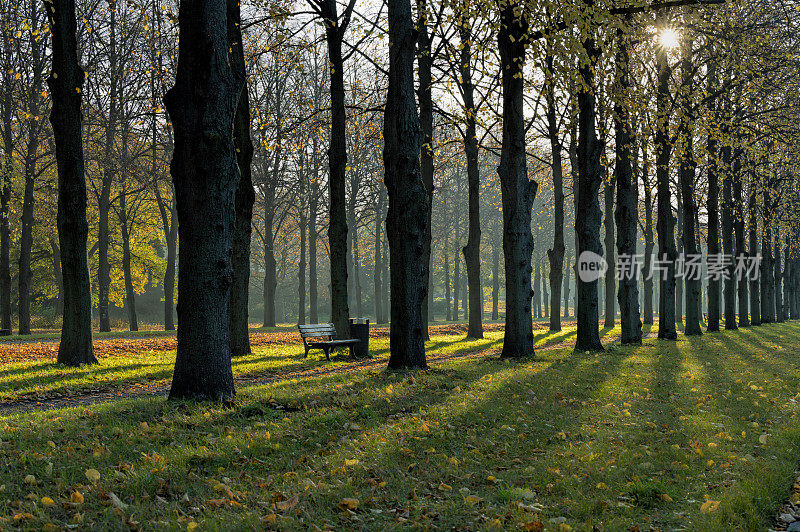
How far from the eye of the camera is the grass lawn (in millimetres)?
4145

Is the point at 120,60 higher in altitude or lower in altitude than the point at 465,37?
higher

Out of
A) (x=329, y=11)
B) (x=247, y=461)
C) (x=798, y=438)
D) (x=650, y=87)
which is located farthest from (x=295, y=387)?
(x=650, y=87)

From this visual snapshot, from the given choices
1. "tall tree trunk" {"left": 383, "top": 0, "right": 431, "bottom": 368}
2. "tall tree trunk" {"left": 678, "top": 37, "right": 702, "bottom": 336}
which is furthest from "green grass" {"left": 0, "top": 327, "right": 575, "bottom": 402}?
"tall tree trunk" {"left": 678, "top": 37, "right": 702, "bottom": 336}

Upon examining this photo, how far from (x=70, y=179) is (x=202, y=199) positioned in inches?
259

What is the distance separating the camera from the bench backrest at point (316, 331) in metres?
15.8

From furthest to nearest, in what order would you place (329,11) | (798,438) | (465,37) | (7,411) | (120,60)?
(120,60) → (329,11) → (465,37) → (7,411) → (798,438)

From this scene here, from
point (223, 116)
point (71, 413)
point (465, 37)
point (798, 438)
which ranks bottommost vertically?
point (798, 438)

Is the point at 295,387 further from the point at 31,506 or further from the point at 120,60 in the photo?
the point at 120,60

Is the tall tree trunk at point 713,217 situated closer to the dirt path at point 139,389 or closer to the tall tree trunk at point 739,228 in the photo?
the tall tree trunk at point 739,228

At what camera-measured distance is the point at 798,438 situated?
673 cm

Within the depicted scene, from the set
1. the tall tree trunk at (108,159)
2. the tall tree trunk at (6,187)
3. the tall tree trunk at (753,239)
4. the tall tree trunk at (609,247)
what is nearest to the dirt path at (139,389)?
the tall tree trunk at (108,159)

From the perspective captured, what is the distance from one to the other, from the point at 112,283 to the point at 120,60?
16.9 m

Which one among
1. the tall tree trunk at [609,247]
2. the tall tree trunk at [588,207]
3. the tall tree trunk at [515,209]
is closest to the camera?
the tall tree trunk at [515,209]

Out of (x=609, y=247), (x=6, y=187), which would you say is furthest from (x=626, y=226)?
(x=6, y=187)
